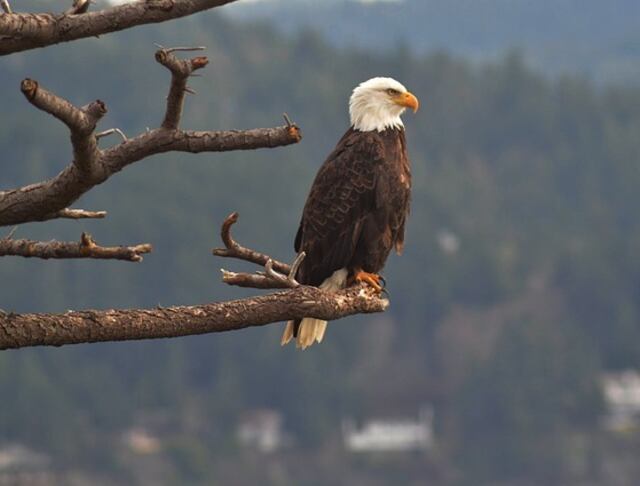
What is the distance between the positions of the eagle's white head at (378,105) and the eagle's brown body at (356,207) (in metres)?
0.08

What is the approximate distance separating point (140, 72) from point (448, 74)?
16.5m

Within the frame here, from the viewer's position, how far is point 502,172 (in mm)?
96438

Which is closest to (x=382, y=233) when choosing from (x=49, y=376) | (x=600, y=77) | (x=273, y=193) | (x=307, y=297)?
(x=307, y=297)

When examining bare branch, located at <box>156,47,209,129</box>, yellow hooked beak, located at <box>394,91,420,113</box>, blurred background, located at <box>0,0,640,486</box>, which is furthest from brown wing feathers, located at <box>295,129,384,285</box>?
blurred background, located at <box>0,0,640,486</box>

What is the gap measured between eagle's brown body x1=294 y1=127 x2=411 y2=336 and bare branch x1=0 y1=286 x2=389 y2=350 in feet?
6.46

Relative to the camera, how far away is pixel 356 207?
723cm

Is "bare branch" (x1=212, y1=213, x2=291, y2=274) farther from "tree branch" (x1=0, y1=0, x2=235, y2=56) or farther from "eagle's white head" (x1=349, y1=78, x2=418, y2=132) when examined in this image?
"eagle's white head" (x1=349, y1=78, x2=418, y2=132)

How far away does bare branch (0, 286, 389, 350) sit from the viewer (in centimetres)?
470

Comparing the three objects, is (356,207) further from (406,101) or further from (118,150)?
(118,150)

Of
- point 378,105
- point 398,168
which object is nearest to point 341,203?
point 398,168

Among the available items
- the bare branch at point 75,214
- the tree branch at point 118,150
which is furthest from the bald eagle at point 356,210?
the tree branch at point 118,150

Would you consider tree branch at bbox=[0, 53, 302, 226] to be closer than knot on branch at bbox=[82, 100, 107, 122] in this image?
No

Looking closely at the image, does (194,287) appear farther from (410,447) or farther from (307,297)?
(307,297)

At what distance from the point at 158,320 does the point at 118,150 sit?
43cm
